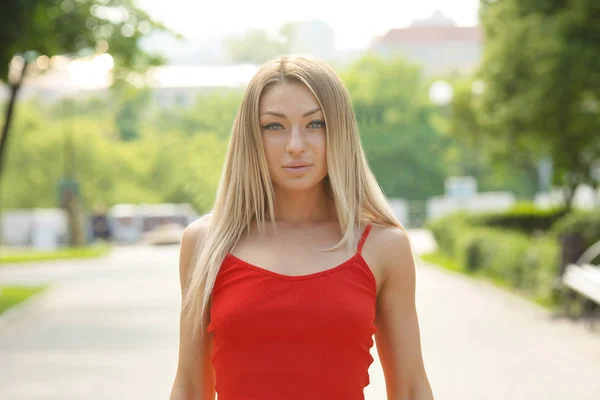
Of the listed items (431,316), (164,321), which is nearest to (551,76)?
(431,316)

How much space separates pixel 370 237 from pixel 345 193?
0.12 meters

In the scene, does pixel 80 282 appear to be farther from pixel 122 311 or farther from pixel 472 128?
pixel 472 128

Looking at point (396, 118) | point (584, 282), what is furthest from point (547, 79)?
point (396, 118)

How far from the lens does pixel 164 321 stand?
1584 centimetres

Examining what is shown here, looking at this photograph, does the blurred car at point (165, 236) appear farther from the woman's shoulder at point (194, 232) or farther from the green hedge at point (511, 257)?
the woman's shoulder at point (194, 232)

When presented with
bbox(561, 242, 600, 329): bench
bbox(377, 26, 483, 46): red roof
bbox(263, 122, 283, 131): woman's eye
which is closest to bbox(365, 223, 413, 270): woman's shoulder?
bbox(263, 122, 283, 131): woman's eye

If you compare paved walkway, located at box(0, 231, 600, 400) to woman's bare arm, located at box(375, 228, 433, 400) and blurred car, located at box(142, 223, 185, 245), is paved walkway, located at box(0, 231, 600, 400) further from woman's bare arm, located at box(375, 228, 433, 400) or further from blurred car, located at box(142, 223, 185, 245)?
blurred car, located at box(142, 223, 185, 245)

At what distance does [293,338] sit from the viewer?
269 cm

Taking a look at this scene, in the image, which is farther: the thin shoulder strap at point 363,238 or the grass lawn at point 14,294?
the grass lawn at point 14,294

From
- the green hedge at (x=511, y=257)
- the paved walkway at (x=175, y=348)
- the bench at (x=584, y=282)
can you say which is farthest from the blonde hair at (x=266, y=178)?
the green hedge at (x=511, y=257)

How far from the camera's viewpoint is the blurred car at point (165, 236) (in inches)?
2008

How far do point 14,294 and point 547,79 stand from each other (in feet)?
33.1

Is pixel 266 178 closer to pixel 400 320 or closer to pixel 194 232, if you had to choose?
pixel 194 232

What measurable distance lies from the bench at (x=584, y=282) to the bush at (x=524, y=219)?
15.2m
